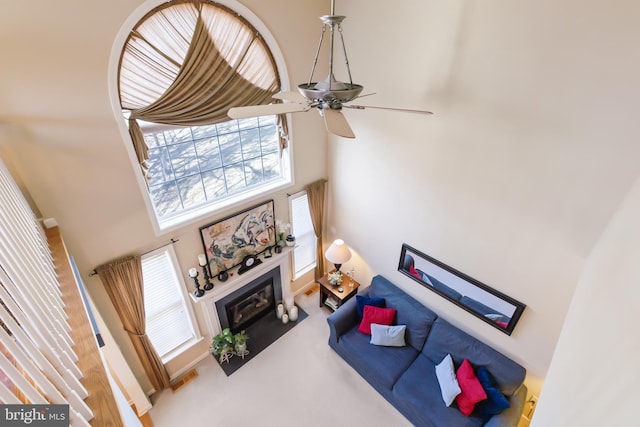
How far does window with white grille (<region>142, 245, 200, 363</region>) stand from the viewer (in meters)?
3.67

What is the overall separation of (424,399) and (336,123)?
3581 mm

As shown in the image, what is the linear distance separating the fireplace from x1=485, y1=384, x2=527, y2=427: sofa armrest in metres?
3.45

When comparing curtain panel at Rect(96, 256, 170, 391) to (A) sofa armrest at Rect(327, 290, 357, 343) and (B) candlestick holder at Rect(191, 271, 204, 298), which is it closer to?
(B) candlestick holder at Rect(191, 271, 204, 298)

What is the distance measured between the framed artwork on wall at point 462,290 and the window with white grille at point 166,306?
3208 millimetres

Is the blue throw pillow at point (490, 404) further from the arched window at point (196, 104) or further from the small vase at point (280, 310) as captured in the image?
the arched window at point (196, 104)

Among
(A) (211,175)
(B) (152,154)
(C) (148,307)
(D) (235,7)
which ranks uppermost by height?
(D) (235,7)

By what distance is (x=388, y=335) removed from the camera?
14.0 feet

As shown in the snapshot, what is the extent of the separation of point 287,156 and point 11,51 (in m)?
2.93

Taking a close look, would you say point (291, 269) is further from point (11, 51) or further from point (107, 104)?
point (11, 51)

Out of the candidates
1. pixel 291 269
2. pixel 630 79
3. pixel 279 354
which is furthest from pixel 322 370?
pixel 630 79

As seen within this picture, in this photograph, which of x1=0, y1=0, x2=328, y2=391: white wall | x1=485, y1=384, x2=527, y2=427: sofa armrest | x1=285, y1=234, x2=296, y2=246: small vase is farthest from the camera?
x1=285, y1=234, x2=296, y2=246: small vase

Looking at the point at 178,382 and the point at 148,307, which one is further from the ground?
the point at 148,307

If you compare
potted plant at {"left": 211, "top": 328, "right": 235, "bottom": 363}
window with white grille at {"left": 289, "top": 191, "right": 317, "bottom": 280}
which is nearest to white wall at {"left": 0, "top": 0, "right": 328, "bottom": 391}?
potted plant at {"left": 211, "top": 328, "right": 235, "bottom": 363}

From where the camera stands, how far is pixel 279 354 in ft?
15.3
